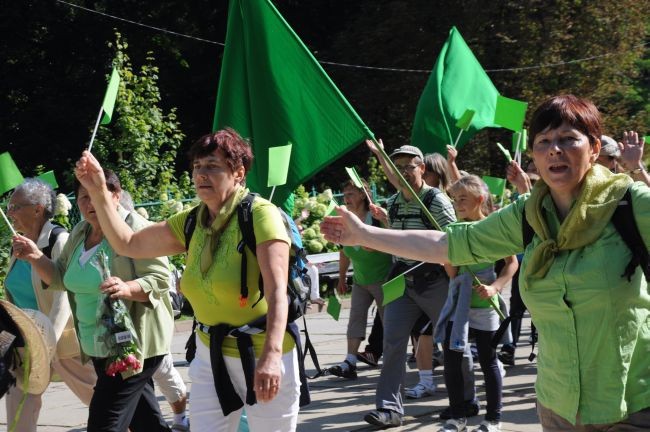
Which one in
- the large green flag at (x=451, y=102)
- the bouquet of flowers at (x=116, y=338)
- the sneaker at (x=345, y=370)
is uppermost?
the large green flag at (x=451, y=102)

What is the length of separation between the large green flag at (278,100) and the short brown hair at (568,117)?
2782 millimetres

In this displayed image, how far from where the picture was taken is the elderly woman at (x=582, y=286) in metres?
3.18

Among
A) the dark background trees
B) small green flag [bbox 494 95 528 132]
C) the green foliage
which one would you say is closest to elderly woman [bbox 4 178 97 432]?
small green flag [bbox 494 95 528 132]

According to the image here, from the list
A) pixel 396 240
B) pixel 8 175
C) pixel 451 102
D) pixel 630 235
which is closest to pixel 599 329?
pixel 630 235

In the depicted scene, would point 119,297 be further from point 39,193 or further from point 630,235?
point 630,235

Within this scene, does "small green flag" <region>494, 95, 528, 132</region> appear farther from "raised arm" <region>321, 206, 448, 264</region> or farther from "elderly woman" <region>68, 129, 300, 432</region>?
"raised arm" <region>321, 206, 448, 264</region>

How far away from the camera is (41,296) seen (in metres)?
A: 6.12

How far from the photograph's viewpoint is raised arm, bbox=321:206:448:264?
12.0ft

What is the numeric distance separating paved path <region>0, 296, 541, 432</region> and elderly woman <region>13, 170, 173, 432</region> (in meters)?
1.83

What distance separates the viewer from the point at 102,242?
5.45m

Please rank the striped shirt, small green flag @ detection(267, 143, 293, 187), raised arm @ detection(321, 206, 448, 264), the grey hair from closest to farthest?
raised arm @ detection(321, 206, 448, 264) < small green flag @ detection(267, 143, 293, 187) < the grey hair < the striped shirt

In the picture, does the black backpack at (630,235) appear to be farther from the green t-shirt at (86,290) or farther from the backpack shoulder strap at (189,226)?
the green t-shirt at (86,290)

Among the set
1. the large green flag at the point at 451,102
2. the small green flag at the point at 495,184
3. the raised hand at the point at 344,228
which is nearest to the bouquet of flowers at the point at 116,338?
the raised hand at the point at 344,228

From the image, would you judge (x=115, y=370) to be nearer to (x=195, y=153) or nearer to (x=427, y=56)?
(x=195, y=153)
